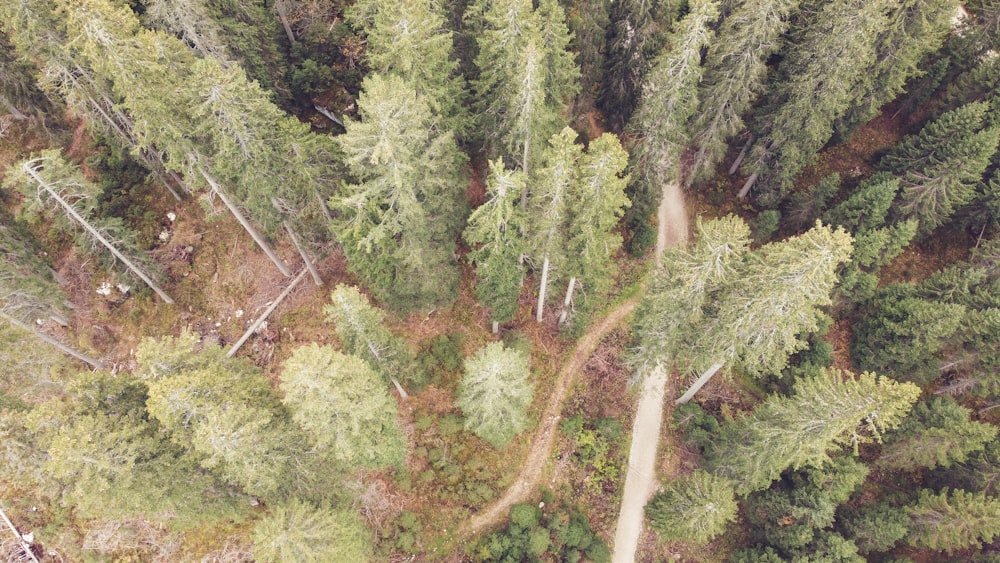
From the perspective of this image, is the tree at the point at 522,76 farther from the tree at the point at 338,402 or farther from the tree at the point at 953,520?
the tree at the point at 953,520

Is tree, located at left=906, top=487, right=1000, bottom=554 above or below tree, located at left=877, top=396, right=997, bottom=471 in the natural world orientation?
below

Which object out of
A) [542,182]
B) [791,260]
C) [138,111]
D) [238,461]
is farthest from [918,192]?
[138,111]

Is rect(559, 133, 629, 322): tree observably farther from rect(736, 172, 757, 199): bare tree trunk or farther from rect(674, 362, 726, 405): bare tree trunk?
rect(736, 172, 757, 199): bare tree trunk

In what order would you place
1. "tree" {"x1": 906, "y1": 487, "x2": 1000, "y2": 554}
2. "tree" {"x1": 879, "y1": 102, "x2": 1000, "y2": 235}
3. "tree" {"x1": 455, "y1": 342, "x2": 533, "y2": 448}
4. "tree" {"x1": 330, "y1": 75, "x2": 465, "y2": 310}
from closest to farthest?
1. "tree" {"x1": 330, "y1": 75, "x2": 465, "y2": 310}
2. "tree" {"x1": 455, "y1": 342, "x2": 533, "y2": 448}
3. "tree" {"x1": 906, "y1": 487, "x2": 1000, "y2": 554}
4. "tree" {"x1": 879, "y1": 102, "x2": 1000, "y2": 235}

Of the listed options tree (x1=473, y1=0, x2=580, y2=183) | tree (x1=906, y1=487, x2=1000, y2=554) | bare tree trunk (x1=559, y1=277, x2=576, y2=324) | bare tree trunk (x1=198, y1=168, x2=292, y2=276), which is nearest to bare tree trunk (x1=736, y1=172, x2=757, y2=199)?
bare tree trunk (x1=559, y1=277, x2=576, y2=324)

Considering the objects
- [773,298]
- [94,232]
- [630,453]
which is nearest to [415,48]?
[773,298]

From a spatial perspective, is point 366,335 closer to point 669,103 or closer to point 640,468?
point 669,103
